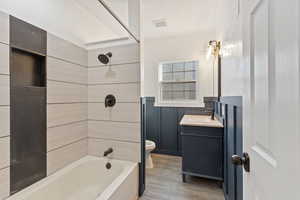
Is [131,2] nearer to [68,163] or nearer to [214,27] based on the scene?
[214,27]

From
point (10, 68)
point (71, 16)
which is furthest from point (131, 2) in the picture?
point (10, 68)

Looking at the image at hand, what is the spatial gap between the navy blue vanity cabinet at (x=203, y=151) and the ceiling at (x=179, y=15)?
163 cm

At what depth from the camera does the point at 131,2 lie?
1.92m

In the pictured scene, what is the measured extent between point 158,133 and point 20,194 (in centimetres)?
243

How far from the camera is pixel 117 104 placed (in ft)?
6.64

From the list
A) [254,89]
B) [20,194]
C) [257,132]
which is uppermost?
[254,89]

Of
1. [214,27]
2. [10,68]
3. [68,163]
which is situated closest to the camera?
[10,68]

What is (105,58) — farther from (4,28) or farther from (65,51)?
(4,28)

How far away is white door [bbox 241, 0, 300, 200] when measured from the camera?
40 centimetres

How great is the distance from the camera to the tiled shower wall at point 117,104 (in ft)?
6.37

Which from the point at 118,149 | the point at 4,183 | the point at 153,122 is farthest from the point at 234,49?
the point at 153,122

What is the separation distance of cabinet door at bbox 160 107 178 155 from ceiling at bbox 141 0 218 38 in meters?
1.61

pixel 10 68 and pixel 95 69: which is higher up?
pixel 95 69

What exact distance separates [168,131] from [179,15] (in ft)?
→ 7.18
